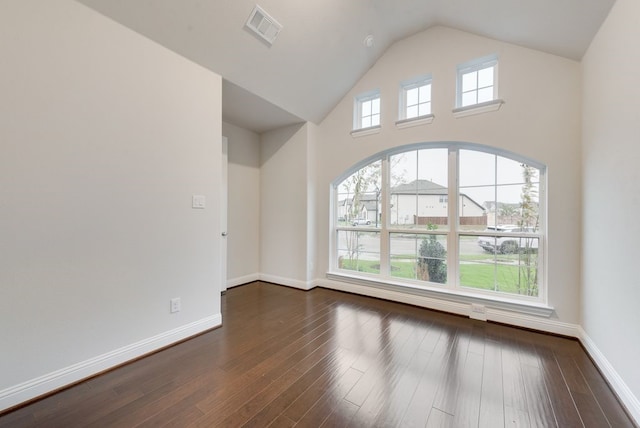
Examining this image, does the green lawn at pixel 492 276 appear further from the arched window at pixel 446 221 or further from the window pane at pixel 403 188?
the window pane at pixel 403 188

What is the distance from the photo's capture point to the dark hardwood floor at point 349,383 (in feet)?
4.89

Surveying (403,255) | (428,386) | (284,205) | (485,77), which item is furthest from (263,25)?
(428,386)

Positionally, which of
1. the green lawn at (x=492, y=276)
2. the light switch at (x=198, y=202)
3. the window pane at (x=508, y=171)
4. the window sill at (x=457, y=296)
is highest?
the window pane at (x=508, y=171)

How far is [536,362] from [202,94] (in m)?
3.79

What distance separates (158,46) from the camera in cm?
221

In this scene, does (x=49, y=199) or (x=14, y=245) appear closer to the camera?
(x=14, y=245)

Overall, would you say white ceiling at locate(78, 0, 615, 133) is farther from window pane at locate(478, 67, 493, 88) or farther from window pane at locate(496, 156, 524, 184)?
window pane at locate(496, 156, 524, 184)

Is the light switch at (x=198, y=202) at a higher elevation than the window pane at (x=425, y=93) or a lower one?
lower

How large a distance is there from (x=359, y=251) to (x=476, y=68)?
9.11 feet

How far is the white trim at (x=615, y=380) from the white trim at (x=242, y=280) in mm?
4093

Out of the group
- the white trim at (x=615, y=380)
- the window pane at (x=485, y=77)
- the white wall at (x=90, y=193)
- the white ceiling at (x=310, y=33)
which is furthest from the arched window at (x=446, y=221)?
the white wall at (x=90, y=193)

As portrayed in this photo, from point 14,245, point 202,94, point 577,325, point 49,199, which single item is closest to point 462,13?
point 202,94

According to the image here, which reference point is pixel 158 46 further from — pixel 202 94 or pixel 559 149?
pixel 559 149

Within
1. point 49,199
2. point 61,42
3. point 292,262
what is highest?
point 61,42
